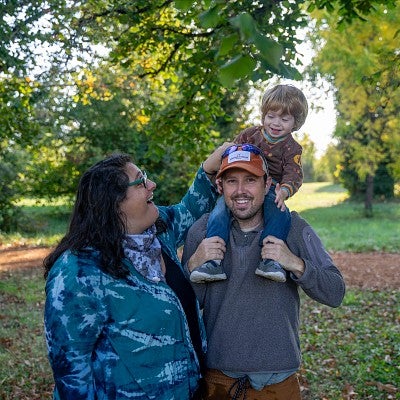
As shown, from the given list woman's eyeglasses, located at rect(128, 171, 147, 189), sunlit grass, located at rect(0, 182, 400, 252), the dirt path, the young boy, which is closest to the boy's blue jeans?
the young boy

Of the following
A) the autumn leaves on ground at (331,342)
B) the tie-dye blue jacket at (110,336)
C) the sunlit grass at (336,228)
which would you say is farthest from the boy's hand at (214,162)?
the sunlit grass at (336,228)

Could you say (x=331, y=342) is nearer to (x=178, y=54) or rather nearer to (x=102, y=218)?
(x=178, y=54)

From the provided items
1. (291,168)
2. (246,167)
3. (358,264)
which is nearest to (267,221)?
(246,167)

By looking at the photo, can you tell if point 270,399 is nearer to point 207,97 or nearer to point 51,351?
point 51,351

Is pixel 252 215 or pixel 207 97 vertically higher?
pixel 207 97

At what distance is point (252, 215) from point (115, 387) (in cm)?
101

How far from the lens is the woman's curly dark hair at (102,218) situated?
8.62ft

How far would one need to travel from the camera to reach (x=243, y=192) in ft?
9.44

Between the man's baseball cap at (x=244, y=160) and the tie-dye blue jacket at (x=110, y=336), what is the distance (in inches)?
26.4

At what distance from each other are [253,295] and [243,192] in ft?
1.59

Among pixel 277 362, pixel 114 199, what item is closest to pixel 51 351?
pixel 114 199

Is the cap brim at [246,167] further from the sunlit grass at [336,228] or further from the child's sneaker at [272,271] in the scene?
the sunlit grass at [336,228]

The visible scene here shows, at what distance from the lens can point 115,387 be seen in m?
2.55

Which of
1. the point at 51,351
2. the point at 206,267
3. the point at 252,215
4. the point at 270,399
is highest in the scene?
the point at 252,215
